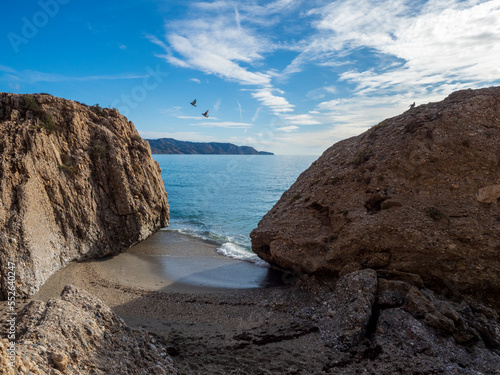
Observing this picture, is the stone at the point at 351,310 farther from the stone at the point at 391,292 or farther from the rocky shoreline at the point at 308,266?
the stone at the point at 391,292

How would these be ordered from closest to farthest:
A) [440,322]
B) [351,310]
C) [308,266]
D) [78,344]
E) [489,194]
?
[78,344], [440,322], [351,310], [489,194], [308,266]

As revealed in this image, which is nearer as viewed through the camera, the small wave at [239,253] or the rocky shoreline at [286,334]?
the rocky shoreline at [286,334]

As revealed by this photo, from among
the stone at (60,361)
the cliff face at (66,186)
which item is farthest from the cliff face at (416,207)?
the cliff face at (66,186)

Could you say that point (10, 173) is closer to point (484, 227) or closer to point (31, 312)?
point (31, 312)

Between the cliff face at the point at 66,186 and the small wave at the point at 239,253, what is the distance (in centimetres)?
562

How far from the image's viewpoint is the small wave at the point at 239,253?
18.6 meters

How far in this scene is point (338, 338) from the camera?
852 centimetres

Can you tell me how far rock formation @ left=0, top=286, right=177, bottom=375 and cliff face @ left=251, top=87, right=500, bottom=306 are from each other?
25.2ft

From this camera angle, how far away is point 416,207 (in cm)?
1122

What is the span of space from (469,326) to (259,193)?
138 ft

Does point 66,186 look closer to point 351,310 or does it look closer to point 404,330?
point 351,310

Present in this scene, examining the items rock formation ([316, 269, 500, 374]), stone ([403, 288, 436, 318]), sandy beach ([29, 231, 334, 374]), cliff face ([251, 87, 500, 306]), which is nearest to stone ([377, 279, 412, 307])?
rock formation ([316, 269, 500, 374])

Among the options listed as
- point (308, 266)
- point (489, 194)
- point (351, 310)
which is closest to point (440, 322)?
point (351, 310)

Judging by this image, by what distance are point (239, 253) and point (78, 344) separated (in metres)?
14.6
